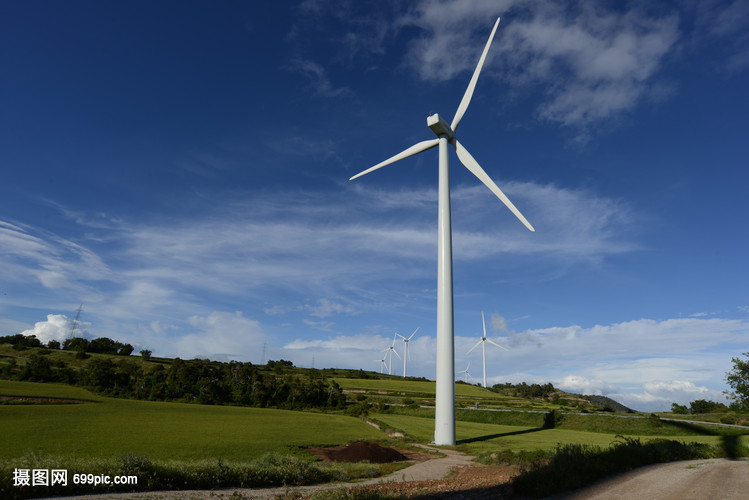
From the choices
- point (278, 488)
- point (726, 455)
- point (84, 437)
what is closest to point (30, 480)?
point (278, 488)

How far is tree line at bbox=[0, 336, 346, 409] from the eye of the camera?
A: 248ft

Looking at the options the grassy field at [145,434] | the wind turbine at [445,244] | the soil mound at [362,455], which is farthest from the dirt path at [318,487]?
the grassy field at [145,434]

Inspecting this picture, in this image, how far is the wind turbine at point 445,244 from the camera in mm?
35031

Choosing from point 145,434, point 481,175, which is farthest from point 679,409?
point 145,434

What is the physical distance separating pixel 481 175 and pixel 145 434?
37122mm

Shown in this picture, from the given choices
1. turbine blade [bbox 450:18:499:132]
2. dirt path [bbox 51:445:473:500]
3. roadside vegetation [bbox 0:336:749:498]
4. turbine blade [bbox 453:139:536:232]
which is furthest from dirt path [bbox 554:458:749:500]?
turbine blade [bbox 450:18:499:132]

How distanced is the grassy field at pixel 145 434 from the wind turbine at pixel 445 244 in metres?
9.73

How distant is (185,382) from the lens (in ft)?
261

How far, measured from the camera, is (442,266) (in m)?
37.4

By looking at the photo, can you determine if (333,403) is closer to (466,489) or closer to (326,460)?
(326,460)

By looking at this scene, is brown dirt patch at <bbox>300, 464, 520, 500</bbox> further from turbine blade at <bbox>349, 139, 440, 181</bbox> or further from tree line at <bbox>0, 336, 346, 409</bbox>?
tree line at <bbox>0, 336, 346, 409</bbox>

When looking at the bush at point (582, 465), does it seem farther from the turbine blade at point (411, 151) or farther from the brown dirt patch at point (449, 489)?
the turbine blade at point (411, 151)

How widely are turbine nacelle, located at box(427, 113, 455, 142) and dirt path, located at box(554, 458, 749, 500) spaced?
33277 millimetres

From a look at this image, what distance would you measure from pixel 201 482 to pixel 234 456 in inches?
313
